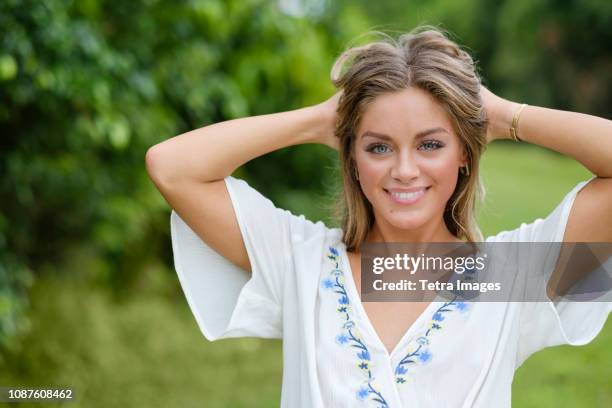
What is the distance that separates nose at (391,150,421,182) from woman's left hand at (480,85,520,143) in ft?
0.81

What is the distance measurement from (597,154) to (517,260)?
304 millimetres

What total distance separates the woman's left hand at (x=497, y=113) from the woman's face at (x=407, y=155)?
11 cm

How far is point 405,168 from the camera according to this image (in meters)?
1.82

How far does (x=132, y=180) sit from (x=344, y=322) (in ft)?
9.37

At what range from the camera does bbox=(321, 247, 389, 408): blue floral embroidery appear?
1.80 metres

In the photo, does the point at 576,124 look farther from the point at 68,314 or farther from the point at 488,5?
the point at 488,5

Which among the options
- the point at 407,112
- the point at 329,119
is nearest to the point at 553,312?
the point at 407,112

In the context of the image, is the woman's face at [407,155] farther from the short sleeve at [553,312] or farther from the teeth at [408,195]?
the short sleeve at [553,312]

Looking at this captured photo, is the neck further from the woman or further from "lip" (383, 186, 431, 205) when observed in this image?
"lip" (383, 186, 431, 205)

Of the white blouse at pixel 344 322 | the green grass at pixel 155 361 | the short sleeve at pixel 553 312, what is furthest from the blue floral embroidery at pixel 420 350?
the green grass at pixel 155 361

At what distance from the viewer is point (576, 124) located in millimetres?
1860

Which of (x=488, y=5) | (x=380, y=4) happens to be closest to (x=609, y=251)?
(x=488, y=5)

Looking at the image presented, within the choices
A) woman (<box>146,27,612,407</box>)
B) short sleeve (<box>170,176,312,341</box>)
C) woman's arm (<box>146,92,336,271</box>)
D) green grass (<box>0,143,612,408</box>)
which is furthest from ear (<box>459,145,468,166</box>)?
green grass (<box>0,143,612,408</box>)

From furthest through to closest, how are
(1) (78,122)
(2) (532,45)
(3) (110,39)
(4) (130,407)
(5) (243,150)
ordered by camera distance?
(2) (532,45) < (4) (130,407) < (3) (110,39) < (1) (78,122) < (5) (243,150)
